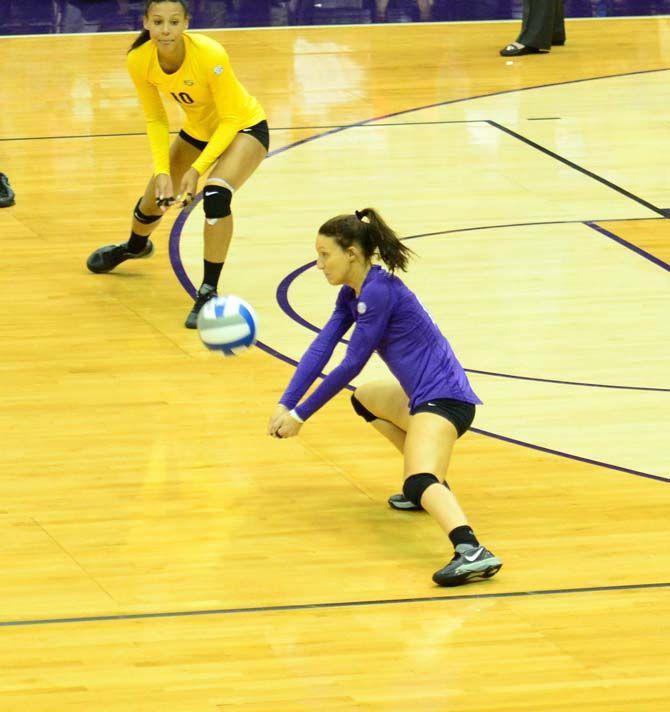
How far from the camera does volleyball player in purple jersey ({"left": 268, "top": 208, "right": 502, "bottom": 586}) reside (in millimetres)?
5883

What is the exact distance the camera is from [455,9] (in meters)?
18.1

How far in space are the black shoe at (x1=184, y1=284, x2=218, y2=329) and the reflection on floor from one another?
8884 millimetres

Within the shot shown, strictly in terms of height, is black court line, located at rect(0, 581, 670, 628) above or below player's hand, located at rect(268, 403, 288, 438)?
below

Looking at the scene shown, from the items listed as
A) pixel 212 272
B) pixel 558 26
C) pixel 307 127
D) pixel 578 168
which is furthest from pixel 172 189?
pixel 558 26

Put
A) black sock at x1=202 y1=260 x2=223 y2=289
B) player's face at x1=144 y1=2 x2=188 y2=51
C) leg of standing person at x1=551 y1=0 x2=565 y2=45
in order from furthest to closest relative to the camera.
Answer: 1. leg of standing person at x1=551 y1=0 x2=565 y2=45
2. black sock at x1=202 y1=260 x2=223 y2=289
3. player's face at x1=144 y1=2 x2=188 y2=51

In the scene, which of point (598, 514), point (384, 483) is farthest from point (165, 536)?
point (598, 514)

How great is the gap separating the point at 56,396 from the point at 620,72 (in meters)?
8.61

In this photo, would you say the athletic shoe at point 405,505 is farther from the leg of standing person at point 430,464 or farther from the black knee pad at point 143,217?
the black knee pad at point 143,217

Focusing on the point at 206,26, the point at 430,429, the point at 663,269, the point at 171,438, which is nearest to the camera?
the point at 430,429

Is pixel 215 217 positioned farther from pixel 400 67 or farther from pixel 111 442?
pixel 400 67

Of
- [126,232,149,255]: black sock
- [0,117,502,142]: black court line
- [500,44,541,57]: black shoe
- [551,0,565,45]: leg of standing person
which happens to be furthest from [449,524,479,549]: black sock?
[551,0,565,45]: leg of standing person

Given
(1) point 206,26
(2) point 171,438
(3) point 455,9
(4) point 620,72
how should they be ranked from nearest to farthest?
(2) point 171,438 < (4) point 620,72 < (1) point 206,26 < (3) point 455,9

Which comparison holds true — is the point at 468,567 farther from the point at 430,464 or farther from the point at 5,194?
the point at 5,194

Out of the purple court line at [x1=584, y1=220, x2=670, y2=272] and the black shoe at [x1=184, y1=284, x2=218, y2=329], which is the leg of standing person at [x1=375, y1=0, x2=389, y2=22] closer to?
the purple court line at [x1=584, y1=220, x2=670, y2=272]
